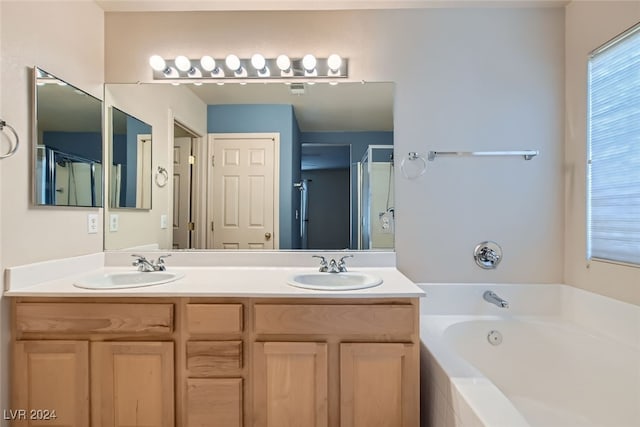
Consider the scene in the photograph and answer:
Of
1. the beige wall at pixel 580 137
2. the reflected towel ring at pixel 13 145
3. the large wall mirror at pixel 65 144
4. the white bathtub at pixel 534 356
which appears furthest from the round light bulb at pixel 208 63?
the beige wall at pixel 580 137

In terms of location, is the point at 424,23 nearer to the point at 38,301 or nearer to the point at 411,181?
the point at 411,181

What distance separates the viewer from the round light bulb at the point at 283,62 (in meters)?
1.92

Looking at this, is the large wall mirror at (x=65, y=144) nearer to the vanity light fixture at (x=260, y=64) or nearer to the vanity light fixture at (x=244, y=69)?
the vanity light fixture at (x=244, y=69)

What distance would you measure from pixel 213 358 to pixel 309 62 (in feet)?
5.41

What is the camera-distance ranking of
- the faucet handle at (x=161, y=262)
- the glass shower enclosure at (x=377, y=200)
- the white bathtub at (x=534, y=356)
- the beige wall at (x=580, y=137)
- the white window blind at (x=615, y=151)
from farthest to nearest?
the glass shower enclosure at (x=377, y=200), the faucet handle at (x=161, y=262), the beige wall at (x=580, y=137), the white window blind at (x=615, y=151), the white bathtub at (x=534, y=356)

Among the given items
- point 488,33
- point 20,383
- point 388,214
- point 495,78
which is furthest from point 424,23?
point 20,383

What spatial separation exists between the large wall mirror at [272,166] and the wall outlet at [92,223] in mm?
86

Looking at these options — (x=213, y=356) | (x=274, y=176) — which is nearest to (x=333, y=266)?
(x=274, y=176)

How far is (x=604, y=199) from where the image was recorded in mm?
1666

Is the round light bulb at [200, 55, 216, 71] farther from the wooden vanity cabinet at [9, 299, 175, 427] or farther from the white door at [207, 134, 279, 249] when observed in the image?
the wooden vanity cabinet at [9, 299, 175, 427]

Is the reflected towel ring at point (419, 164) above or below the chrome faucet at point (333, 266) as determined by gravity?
above

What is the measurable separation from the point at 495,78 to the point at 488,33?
0.89 ft

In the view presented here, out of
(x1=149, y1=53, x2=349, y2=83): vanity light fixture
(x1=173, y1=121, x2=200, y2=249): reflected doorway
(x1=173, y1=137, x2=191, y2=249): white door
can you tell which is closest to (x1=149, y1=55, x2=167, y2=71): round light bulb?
(x1=149, y1=53, x2=349, y2=83): vanity light fixture

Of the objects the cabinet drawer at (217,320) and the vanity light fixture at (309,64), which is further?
the vanity light fixture at (309,64)
